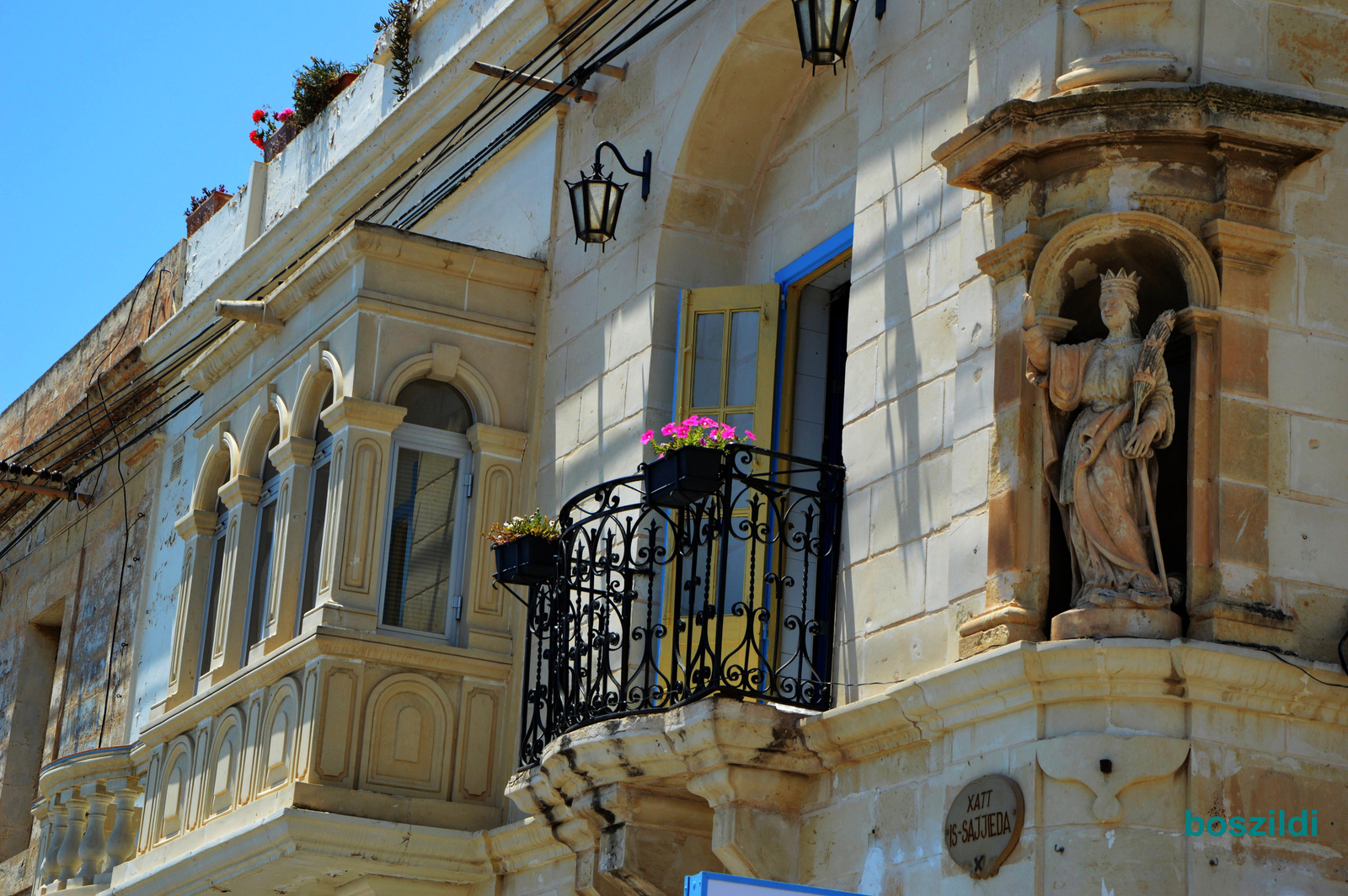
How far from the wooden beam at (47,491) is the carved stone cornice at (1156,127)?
12332mm

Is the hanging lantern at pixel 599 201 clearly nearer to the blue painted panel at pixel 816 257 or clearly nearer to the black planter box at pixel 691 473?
the blue painted panel at pixel 816 257

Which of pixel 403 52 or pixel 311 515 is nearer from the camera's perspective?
pixel 311 515

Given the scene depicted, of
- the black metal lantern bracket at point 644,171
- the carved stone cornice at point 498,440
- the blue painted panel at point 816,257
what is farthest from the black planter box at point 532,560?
the black metal lantern bracket at point 644,171

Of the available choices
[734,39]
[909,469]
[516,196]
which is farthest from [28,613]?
[909,469]

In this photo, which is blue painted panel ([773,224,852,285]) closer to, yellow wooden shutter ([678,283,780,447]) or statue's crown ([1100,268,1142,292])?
yellow wooden shutter ([678,283,780,447])

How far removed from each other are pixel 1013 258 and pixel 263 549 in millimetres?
5960

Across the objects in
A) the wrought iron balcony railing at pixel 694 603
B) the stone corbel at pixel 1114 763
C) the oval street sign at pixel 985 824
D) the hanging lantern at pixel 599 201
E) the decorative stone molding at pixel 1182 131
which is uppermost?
the hanging lantern at pixel 599 201

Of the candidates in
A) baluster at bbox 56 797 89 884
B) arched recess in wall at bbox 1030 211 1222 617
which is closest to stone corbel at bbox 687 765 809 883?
arched recess in wall at bbox 1030 211 1222 617

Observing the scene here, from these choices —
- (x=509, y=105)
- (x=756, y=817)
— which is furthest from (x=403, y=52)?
(x=756, y=817)

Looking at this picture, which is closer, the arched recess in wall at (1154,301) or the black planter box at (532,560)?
the arched recess in wall at (1154,301)

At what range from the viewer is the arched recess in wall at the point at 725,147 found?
9.86m

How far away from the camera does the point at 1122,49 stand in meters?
7.16

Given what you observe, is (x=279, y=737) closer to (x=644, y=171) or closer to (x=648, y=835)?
(x=648, y=835)

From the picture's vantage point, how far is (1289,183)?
711 centimetres
